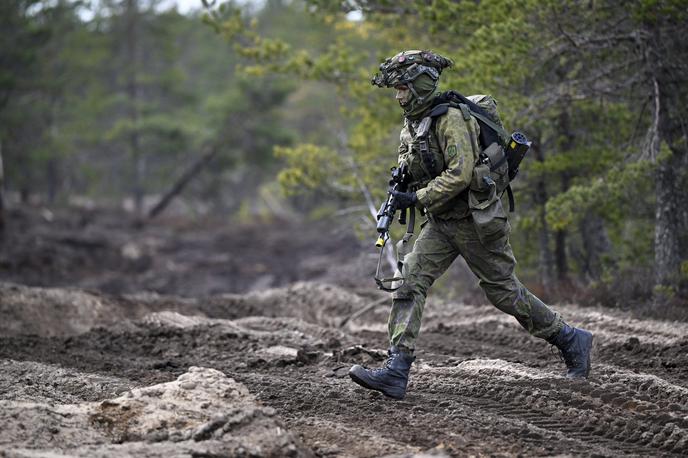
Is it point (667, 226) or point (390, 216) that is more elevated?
point (667, 226)

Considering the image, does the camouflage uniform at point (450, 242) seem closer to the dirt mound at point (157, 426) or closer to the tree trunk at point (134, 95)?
the dirt mound at point (157, 426)

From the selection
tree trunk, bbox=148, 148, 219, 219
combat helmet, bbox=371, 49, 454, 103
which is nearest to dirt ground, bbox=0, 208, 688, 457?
combat helmet, bbox=371, 49, 454, 103

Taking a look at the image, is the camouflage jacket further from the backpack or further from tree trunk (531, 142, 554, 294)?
tree trunk (531, 142, 554, 294)

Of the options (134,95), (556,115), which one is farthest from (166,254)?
(556,115)

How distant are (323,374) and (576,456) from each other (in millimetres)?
2598

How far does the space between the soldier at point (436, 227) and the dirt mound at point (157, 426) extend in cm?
110

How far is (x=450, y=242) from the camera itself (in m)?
6.20

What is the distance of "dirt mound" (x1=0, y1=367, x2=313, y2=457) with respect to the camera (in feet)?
15.1

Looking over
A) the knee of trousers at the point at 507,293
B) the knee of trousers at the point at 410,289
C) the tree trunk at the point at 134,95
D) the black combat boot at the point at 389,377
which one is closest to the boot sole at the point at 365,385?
the black combat boot at the point at 389,377

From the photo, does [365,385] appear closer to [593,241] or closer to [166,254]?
[593,241]

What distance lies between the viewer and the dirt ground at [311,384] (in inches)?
193

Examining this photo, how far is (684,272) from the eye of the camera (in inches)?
362

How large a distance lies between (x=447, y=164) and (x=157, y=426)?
2.65 meters

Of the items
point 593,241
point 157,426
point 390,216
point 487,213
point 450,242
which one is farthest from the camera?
point 593,241
